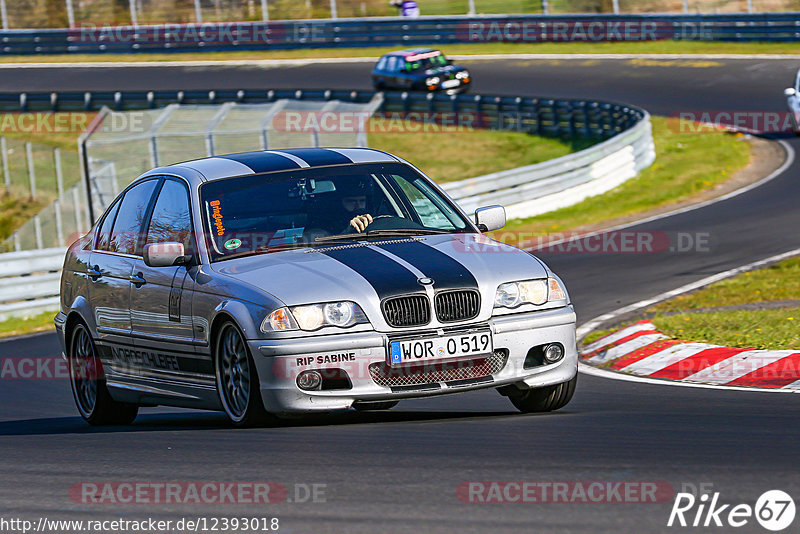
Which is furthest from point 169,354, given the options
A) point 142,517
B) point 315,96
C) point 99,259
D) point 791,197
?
point 315,96

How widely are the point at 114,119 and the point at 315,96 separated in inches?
532

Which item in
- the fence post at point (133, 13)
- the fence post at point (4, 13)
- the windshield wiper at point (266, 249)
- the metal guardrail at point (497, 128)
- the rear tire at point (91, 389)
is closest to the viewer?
the windshield wiper at point (266, 249)

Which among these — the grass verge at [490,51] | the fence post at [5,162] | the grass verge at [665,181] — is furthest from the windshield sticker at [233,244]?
the grass verge at [490,51]

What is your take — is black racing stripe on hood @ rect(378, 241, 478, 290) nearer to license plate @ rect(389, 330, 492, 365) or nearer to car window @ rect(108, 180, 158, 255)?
license plate @ rect(389, 330, 492, 365)

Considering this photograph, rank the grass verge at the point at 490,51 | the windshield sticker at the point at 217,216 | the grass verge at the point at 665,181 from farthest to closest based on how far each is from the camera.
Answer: the grass verge at the point at 490,51 → the grass verge at the point at 665,181 → the windshield sticker at the point at 217,216

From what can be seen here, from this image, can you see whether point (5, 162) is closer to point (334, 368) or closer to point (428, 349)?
point (334, 368)

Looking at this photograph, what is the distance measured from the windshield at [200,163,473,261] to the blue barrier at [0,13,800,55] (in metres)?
36.5

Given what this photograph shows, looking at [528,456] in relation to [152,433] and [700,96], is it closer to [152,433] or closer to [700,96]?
[152,433]

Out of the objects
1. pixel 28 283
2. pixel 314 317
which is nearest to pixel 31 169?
pixel 28 283

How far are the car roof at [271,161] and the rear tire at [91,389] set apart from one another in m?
1.39

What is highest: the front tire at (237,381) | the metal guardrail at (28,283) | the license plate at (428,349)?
the license plate at (428,349)

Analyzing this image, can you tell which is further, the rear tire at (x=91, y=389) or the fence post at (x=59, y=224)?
the fence post at (x=59, y=224)

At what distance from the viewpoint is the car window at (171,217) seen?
774 centimetres

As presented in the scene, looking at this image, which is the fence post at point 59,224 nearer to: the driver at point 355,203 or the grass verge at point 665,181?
the grass verge at point 665,181
